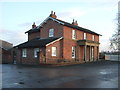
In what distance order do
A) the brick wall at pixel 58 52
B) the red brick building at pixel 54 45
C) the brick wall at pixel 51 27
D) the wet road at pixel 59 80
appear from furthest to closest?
1. the brick wall at pixel 51 27
2. the red brick building at pixel 54 45
3. the brick wall at pixel 58 52
4. the wet road at pixel 59 80

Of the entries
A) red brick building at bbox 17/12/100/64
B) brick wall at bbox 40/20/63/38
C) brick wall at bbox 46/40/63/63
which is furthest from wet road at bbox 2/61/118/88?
brick wall at bbox 40/20/63/38

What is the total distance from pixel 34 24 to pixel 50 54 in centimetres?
1381

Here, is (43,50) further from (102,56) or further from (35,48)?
(102,56)

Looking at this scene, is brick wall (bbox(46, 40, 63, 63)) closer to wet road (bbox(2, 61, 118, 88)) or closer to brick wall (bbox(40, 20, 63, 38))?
brick wall (bbox(40, 20, 63, 38))

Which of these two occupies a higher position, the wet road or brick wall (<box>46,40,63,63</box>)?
brick wall (<box>46,40,63,63</box>)

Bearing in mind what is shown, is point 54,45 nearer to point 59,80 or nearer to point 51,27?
point 51,27

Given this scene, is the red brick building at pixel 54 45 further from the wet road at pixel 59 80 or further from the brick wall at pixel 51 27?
the wet road at pixel 59 80

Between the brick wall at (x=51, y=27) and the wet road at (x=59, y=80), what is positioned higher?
the brick wall at (x=51, y=27)

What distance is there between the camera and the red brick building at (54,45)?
24719 mm

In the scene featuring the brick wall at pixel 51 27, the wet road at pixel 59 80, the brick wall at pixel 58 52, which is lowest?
the wet road at pixel 59 80

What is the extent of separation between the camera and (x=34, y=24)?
36188 mm

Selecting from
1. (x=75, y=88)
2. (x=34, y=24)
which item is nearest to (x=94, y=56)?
(x=34, y=24)

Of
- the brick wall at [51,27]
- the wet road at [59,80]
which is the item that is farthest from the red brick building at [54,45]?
the wet road at [59,80]

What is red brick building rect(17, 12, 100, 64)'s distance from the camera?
81.1ft
